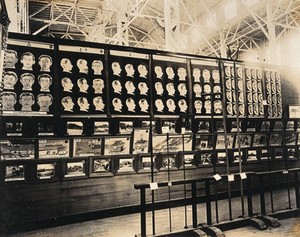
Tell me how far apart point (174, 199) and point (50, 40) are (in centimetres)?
323

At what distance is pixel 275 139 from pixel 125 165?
10.7 feet

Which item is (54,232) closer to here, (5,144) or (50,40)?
(5,144)

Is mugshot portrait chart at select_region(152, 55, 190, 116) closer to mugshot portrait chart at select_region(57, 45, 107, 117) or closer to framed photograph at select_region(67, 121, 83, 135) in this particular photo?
mugshot portrait chart at select_region(57, 45, 107, 117)

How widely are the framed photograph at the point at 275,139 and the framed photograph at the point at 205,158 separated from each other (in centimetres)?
152

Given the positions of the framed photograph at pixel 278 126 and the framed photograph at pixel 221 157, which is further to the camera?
the framed photograph at pixel 278 126

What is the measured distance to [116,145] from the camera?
4.53 m

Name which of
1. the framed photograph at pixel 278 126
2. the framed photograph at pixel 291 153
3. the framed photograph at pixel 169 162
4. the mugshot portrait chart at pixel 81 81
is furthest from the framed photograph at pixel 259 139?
the mugshot portrait chart at pixel 81 81

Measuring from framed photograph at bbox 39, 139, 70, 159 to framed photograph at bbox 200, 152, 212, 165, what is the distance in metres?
2.34

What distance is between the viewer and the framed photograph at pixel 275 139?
5.95 metres

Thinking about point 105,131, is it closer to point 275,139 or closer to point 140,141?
point 140,141

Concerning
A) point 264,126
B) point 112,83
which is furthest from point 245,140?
point 112,83

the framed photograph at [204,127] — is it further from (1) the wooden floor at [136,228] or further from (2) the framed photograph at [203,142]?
(1) the wooden floor at [136,228]

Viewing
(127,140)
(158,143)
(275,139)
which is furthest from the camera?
(275,139)

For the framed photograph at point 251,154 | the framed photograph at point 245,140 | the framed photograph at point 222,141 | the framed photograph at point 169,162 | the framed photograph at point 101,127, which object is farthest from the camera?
the framed photograph at point 251,154
